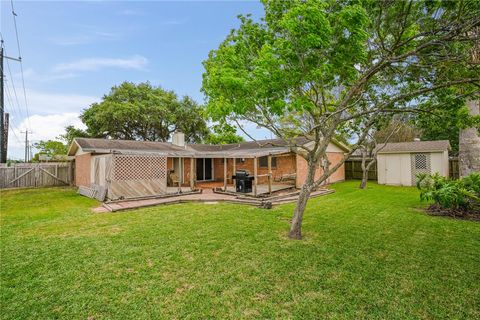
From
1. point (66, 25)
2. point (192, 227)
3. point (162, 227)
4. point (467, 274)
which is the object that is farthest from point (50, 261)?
point (66, 25)

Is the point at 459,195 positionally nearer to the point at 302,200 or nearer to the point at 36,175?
the point at 302,200

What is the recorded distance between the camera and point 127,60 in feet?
56.1

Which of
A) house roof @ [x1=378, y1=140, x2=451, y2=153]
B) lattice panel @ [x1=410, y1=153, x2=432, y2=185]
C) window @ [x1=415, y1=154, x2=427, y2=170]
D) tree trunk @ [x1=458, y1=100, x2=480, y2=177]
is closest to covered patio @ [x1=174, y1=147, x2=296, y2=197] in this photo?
house roof @ [x1=378, y1=140, x2=451, y2=153]

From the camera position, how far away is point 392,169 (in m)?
17.5

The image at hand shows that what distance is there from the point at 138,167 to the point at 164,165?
4.51 feet

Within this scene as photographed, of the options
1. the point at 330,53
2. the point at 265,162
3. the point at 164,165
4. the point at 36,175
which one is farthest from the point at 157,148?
the point at 330,53

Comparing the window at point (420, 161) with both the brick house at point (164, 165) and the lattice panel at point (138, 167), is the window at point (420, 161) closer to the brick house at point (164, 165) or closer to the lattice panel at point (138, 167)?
the brick house at point (164, 165)

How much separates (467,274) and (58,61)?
21129 millimetres

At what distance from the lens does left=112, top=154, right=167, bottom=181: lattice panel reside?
11.0m

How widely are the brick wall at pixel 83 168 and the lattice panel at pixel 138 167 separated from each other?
4.36 metres

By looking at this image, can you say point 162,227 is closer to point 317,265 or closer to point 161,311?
point 161,311

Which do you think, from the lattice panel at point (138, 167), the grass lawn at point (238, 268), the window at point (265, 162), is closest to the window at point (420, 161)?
the window at point (265, 162)

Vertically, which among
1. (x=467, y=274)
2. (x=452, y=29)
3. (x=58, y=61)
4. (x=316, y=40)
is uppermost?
(x=58, y=61)

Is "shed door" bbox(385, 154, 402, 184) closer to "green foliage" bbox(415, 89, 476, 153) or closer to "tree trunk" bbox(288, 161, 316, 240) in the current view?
"green foliage" bbox(415, 89, 476, 153)
